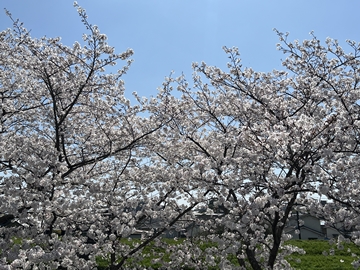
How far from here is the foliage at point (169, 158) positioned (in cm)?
564

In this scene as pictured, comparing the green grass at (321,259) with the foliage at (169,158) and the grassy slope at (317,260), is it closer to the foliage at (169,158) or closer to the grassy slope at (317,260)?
the grassy slope at (317,260)

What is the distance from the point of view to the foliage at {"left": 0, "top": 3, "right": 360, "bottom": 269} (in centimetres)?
564

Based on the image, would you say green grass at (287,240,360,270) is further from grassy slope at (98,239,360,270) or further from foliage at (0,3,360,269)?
foliage at (0,3,360,269)

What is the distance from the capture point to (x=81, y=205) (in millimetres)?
6520

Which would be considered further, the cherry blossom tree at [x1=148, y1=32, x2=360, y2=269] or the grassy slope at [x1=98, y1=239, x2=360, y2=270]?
the grassy slope at [x1=98, y1=239, x2=360, y2=270]

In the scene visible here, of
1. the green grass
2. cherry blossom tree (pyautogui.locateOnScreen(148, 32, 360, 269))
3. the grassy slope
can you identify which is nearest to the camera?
cherry blossom tree (pyautogui.locateOnScreen(148, 32, 360, 269))

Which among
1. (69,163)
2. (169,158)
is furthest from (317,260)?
(69,163)

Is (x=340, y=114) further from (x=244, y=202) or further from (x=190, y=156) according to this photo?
(x=190, y=156)

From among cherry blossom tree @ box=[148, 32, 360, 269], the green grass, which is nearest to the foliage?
cherry blossom tree @ box=[148, 32, 360, 269]

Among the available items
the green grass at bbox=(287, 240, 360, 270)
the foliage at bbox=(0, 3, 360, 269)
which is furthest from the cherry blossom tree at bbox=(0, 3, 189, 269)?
the green grass at bbox=(287, 240, 360, 270)

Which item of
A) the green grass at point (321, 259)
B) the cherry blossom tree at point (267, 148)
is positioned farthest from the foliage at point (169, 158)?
the green grass at point (321, 259)

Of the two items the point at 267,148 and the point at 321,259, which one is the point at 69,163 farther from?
the point at 321,259

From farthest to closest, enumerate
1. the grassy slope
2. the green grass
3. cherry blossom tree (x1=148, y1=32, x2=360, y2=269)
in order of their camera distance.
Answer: the green grass, the grassy slope, cherry blossom tree (x1=148, y1=32, x2=360, y2=269)

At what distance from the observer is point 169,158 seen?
8.66 metres
